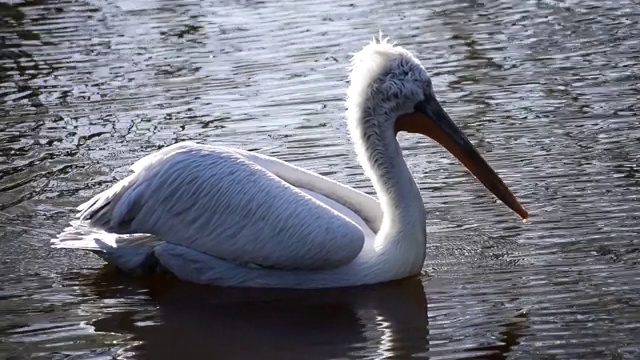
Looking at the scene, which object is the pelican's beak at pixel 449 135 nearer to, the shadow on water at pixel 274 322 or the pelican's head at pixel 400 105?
the pelican's head at pixel 400 105

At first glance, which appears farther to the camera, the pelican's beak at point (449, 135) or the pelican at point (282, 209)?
the pelican's beak at point (449, 135)

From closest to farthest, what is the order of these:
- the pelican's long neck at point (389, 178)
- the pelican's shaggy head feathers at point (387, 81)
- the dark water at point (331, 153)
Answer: the dark water at point (331, 153), the pelican's long neck at point (389, 178), the pelican's shaggy head feathers at point (387, 81)

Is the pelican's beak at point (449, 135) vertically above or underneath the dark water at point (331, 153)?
above

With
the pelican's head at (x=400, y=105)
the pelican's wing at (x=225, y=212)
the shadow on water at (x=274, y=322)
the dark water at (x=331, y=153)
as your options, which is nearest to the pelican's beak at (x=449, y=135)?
the pelican's head at (x=400, y=105)

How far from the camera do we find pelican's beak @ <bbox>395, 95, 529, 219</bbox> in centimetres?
613

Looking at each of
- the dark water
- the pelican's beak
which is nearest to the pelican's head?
the pelican's beak

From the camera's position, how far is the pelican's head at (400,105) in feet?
19.9

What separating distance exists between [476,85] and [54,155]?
8.82ft

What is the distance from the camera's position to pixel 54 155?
7.80m

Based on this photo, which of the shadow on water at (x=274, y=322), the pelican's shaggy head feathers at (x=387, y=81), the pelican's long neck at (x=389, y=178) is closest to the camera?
the shadow on water at (x=274, y=322)

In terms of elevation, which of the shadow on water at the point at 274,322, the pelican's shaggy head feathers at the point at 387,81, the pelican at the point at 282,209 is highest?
the pelican's shaggy head feathers at the point at 387,81

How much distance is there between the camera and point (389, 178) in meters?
6.11

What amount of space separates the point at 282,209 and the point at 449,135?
840 mm

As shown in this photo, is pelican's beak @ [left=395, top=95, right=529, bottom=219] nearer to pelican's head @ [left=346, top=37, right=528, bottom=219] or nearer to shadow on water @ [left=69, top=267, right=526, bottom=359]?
pelican's head @ [left=346, top=37, right=528, bottom=219]
